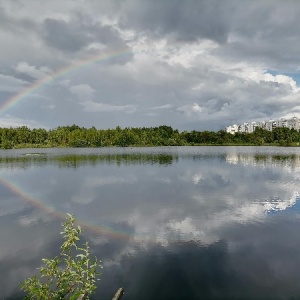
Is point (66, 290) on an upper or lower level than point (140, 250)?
upper

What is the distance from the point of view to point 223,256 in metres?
16.4

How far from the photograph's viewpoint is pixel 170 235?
20.0 meters

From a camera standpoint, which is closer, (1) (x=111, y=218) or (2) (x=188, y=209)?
(1) (x=111, y=218)

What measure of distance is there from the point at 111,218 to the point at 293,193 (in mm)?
20923

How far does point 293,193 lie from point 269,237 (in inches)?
650

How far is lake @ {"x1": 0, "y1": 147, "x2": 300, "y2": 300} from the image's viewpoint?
13445mm

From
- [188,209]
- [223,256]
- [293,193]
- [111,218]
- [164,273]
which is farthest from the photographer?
[293,193]

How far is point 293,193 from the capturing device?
111 ft

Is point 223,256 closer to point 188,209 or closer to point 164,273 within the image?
point 164,273

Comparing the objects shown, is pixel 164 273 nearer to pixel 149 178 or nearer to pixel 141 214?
pixel 141 214

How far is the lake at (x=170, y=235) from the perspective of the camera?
1345 centimetres

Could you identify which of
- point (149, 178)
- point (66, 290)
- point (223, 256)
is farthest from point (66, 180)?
point (66, 290)

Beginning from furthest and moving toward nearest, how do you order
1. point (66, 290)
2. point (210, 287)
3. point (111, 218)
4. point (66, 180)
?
1. point (66, 180)
2. point (111, 218)
3. point (210, 287)
4. point (66, 290)

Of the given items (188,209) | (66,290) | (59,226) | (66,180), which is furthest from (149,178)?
(66,290)
